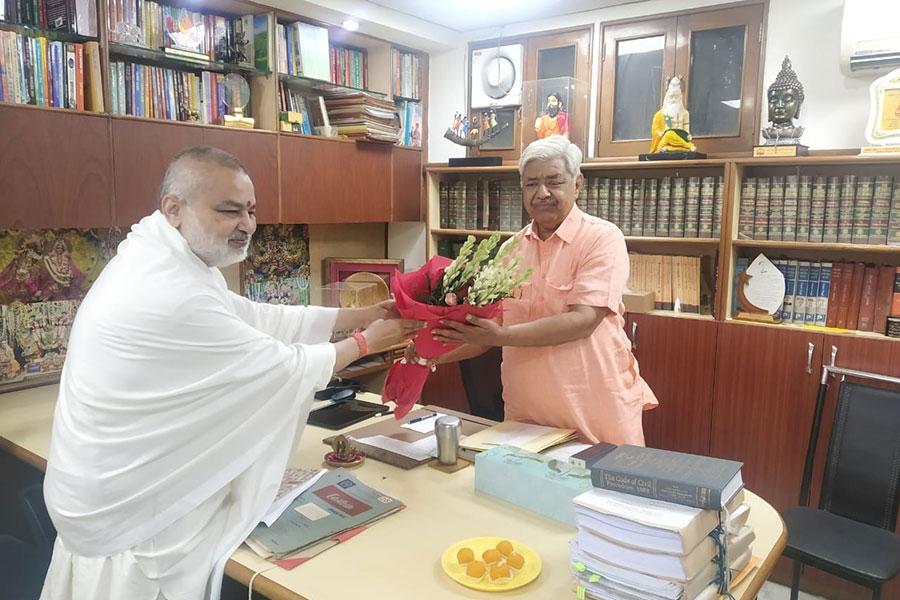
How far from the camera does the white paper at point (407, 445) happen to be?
1.95 m

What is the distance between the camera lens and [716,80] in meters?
3.28

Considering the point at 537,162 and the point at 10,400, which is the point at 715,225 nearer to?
the point at 537,162

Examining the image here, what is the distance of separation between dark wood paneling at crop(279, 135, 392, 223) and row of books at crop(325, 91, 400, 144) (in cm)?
8

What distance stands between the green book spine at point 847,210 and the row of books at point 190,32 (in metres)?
2.67

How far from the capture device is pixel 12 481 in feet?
8.87

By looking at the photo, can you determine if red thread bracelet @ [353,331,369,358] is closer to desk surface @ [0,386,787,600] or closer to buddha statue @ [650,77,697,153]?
desk surface @ [0,386,787,600]

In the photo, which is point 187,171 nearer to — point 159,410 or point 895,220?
point 159,410

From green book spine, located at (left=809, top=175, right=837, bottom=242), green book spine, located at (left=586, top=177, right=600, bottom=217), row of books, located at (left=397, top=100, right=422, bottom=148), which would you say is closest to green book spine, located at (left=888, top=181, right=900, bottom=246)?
green book spine, located at (left=809, top=175, right=837, bottom=242)

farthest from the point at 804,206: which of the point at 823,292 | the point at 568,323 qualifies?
the point at 568,323

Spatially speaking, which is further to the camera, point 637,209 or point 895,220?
point 637,209

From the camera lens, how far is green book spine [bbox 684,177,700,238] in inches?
127

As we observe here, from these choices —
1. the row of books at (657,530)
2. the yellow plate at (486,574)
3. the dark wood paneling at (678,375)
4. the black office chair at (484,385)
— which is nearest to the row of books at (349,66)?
the black office chair at (484,385)

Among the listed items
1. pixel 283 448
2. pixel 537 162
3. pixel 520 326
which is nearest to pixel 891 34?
pixel 537 162

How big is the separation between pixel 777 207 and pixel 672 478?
2237mm
